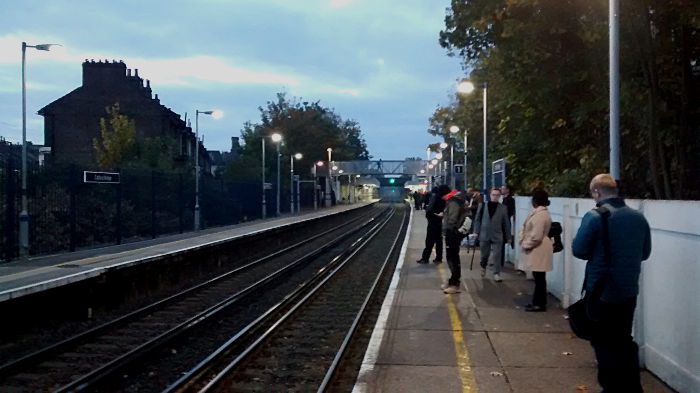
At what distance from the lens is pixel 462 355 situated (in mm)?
7820

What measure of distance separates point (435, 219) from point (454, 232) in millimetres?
4490

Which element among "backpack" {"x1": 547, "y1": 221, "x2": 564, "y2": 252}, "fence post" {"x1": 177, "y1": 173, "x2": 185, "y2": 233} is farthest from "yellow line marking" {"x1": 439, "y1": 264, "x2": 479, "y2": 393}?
"fence post" {"x1": 177, "y1": 173, "x2": 185, "y2": 233}

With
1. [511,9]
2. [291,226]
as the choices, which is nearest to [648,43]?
[511,9]

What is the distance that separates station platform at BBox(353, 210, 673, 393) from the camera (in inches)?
263

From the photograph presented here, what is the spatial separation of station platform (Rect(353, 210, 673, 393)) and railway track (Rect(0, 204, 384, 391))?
280 cm

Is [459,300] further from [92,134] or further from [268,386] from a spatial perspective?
[92,134]

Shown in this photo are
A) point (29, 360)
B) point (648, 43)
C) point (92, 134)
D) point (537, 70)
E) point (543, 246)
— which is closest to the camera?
point (29, 360)

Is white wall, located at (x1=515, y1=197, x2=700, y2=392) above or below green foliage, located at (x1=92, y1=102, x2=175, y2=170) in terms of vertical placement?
below

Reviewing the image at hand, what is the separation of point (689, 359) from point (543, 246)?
4193 millimetres

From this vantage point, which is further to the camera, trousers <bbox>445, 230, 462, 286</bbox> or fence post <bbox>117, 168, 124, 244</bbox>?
fence post <bbox>117, 168, 124, 244</bbox>

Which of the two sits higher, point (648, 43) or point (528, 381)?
point (648, 43)

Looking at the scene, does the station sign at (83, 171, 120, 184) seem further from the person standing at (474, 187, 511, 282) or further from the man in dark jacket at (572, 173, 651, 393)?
the man in dark jacket at (572, 173, 651, 393)

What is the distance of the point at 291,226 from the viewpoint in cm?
3234

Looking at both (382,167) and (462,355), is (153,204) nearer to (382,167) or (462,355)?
(462,355)
